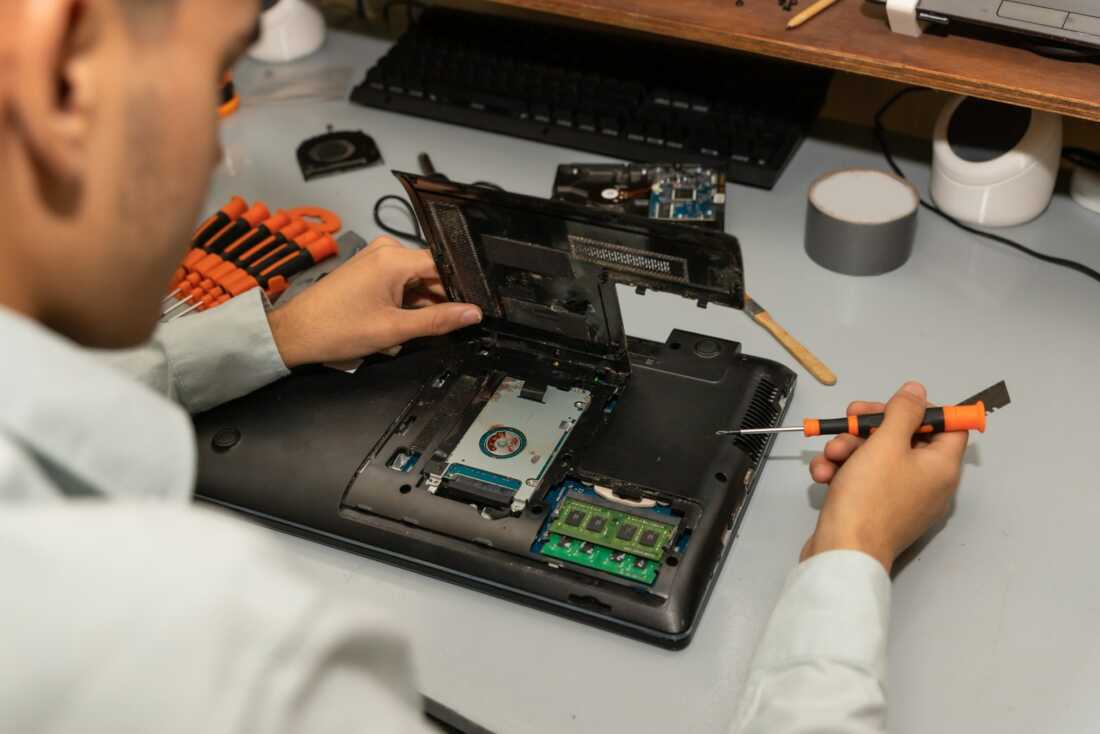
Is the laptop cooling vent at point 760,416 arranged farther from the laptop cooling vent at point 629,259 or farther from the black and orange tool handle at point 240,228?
the black and orange tool handle at point 240,228

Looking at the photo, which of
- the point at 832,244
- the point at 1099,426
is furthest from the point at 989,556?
the point at 832,244

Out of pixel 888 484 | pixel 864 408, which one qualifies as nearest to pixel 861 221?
pixel 864 408

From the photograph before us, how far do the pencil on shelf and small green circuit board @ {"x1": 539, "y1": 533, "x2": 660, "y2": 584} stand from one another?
2.28ft

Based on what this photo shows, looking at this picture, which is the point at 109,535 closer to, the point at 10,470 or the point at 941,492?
the point at 10,470

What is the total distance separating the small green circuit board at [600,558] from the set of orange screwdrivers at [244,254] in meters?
0.53

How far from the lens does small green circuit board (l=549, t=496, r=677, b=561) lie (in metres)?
1.00

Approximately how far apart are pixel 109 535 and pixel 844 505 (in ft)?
2.12

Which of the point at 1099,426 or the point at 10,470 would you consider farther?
the point at 1099,426

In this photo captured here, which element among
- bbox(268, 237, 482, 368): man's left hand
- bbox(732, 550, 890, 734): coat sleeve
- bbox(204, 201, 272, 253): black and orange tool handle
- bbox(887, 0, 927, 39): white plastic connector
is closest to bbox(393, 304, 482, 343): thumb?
bbox(268, 237, 482, 368): man's left hand

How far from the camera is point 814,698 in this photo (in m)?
0.85

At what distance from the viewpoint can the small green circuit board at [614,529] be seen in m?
1.00

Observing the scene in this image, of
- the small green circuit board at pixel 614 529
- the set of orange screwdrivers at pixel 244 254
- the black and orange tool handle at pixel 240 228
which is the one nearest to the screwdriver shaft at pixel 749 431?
the small green circuit board at pixel 614 529

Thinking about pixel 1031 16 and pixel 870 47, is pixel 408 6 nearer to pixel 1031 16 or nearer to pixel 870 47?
pixel 870 47

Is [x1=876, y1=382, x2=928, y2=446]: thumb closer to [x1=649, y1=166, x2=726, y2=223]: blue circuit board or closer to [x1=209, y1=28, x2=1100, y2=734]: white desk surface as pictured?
[x1=209, y1=28, x2=1100, y2=734]: white desk surface
